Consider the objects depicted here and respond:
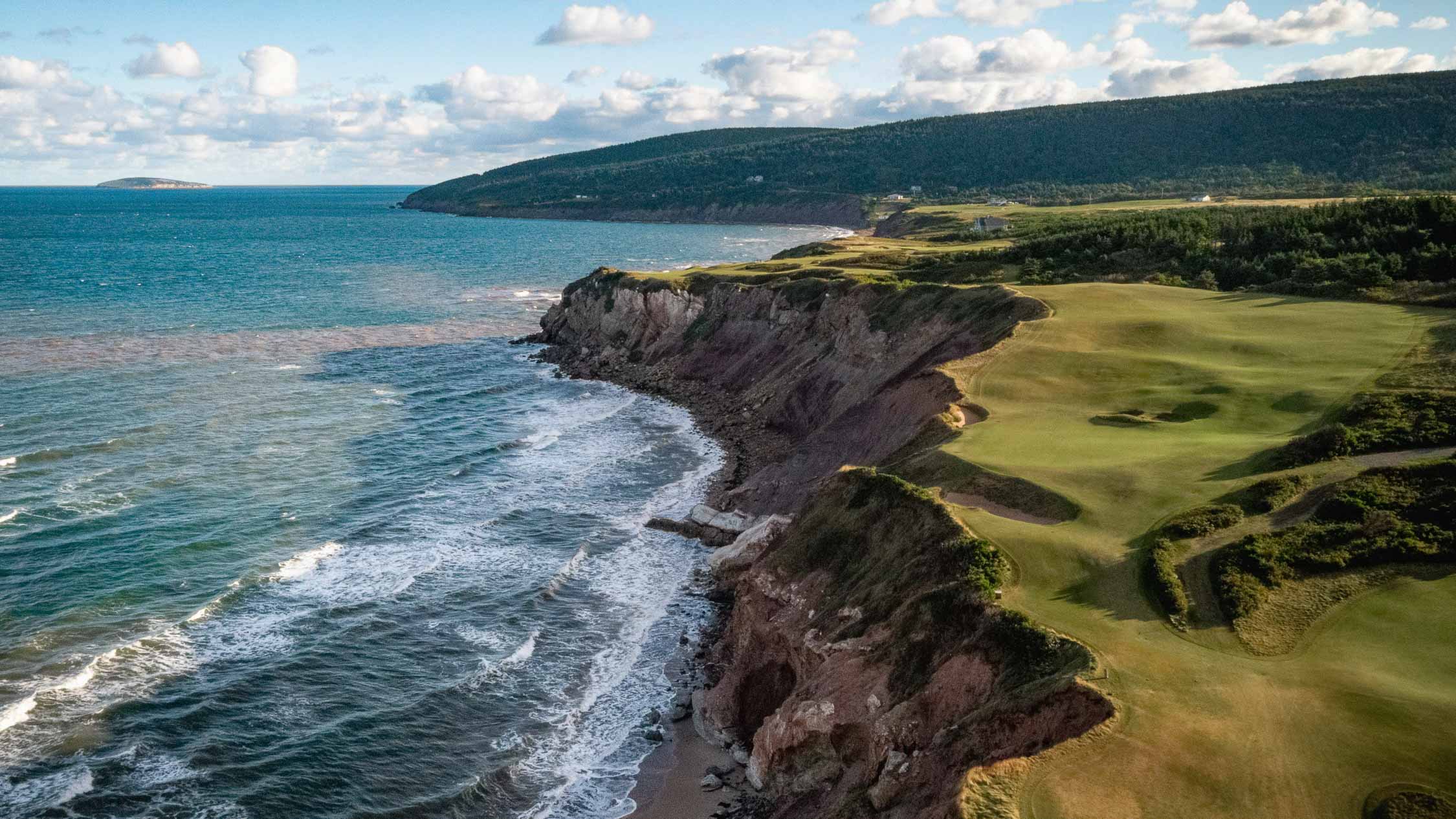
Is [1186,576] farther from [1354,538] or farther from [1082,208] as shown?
[1082,208]

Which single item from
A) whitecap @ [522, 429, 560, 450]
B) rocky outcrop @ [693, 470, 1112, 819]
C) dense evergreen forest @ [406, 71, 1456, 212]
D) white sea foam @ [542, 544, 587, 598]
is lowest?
white sea foam @ [542, 544, 587, 598]

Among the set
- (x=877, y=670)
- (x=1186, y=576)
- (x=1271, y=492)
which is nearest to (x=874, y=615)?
(x=877, y=670)

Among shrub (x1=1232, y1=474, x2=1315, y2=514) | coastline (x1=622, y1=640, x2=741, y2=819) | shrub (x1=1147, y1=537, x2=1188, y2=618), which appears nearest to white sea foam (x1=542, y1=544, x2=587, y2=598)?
coastline (x1=622, y1=640, x2=741, y2=819)

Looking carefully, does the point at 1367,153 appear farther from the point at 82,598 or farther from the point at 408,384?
the point at 82,598

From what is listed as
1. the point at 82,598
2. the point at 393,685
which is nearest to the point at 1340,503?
the point at 393,685

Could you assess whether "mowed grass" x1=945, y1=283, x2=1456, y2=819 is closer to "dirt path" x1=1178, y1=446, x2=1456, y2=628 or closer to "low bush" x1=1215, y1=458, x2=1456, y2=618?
"dirt path" x1=1178, y1=446, x2=1456, y2=628

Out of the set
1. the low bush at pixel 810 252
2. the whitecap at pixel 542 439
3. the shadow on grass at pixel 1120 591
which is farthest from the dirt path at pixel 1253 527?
the low bush at pixel 810 252
